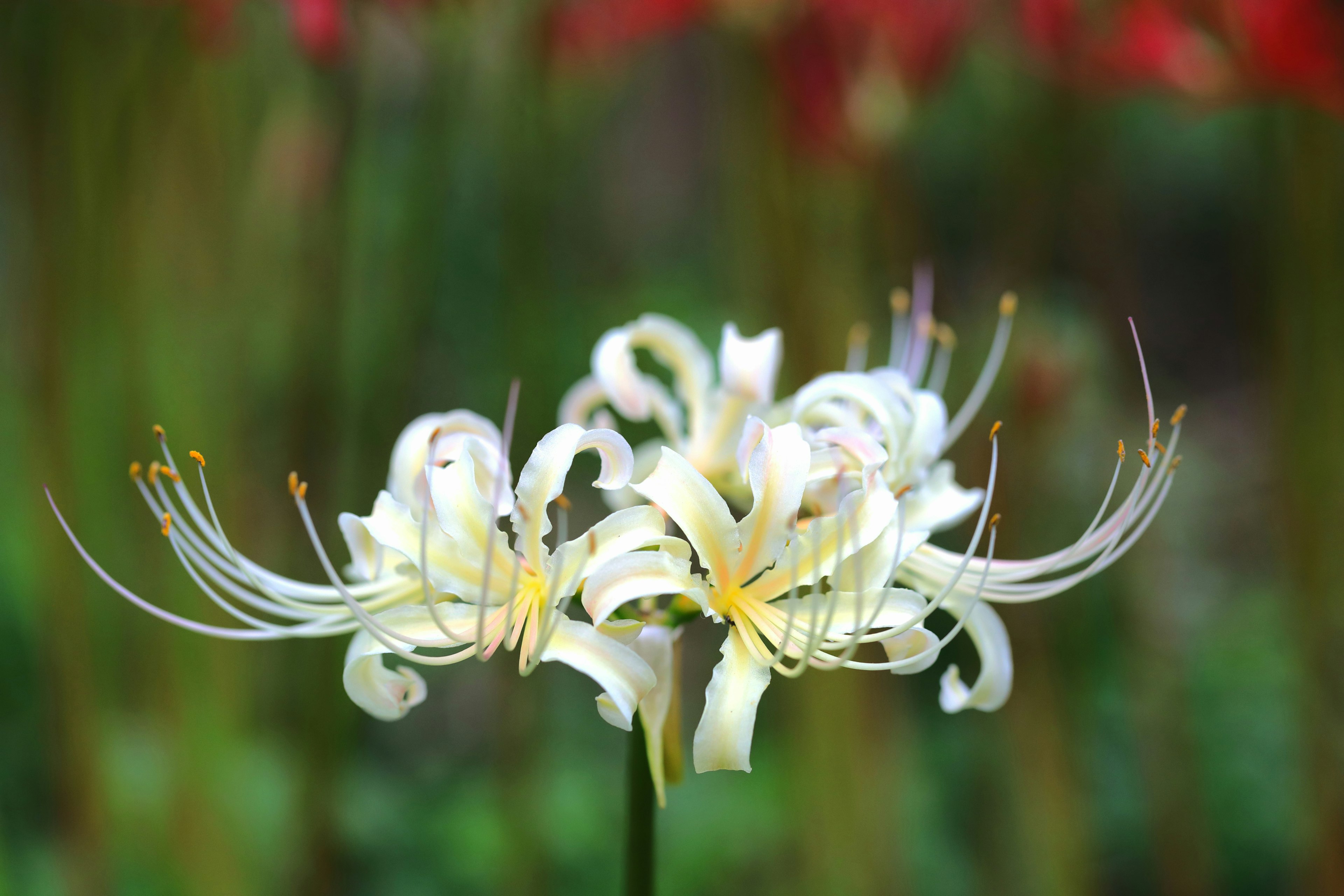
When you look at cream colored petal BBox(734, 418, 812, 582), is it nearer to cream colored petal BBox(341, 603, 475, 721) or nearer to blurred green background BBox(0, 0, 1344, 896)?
cream colored petal BBox(341, 603, 475, 721)

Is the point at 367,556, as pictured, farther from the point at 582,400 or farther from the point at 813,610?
the point at 813,610

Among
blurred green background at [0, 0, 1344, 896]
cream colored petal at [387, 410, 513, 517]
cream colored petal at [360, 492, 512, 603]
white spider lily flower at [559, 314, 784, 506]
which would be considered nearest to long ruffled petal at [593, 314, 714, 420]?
white spider lily flower at [559, 314, 784, 506]

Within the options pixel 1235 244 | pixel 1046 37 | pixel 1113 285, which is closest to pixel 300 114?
pixel 1046 37

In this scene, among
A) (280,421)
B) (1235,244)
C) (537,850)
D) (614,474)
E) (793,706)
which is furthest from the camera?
(1235,244)

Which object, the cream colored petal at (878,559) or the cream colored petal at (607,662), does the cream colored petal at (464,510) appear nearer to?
the cream colored petal at (607,662)

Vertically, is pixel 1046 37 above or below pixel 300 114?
below

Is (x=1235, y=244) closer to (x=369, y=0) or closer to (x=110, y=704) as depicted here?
(x=369, y=0)

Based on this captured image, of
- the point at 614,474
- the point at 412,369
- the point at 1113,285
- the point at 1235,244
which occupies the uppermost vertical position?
the point at 1235,244

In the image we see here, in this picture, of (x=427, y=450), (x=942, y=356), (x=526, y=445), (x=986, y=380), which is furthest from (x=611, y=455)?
A: (x=526, y=445)

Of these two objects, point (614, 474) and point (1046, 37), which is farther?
point (1046, 37)
